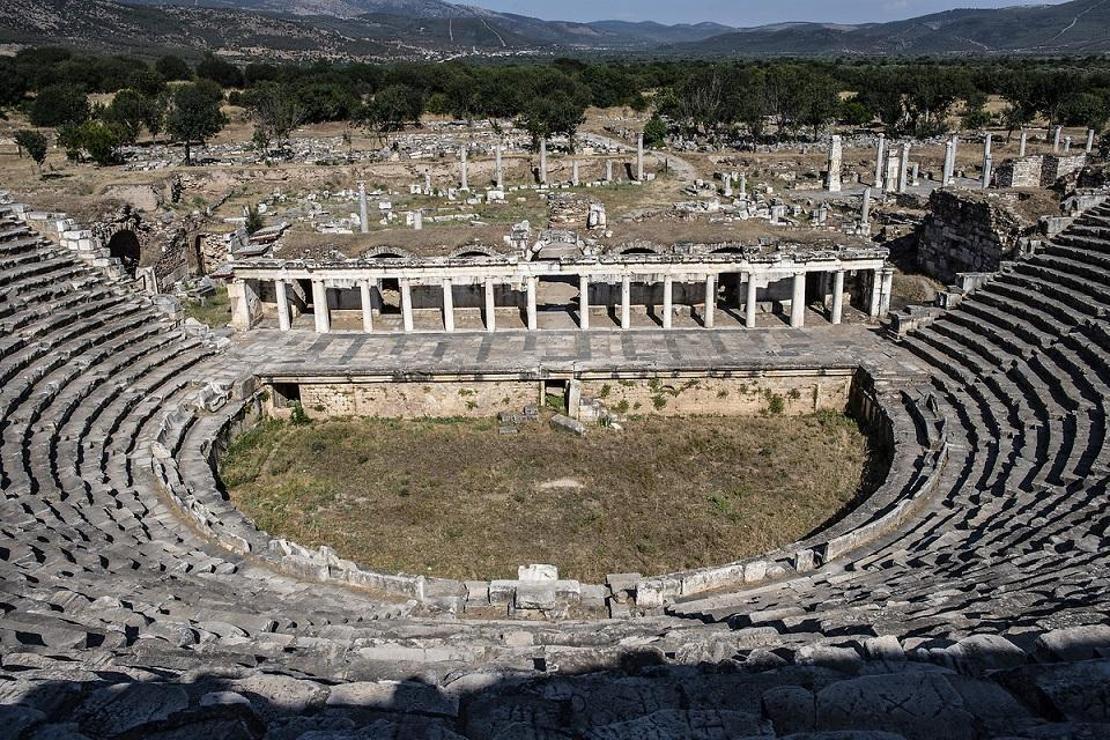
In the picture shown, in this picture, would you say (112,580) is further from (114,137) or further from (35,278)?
(114,137)

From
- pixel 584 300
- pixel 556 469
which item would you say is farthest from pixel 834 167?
pixel 556 469

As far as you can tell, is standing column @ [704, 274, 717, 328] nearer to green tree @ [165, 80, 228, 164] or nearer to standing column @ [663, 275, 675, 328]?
standing column @ [663, 275, 675, 328]

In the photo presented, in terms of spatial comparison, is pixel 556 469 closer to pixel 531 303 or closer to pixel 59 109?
pixel 531 303

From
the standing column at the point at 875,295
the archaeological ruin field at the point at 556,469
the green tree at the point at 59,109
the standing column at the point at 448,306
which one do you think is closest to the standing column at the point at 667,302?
the archaeological ruin field at the point at 556,469

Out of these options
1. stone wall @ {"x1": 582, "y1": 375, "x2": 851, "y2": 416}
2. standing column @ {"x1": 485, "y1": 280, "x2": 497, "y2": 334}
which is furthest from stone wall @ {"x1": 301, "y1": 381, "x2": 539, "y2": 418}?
standing column @ {"x1": 485, "y1": 280, "x2": 497, "y2": 334}

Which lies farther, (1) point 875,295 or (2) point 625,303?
(1) point 875,295

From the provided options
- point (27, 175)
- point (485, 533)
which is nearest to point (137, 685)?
point (485, 533)
